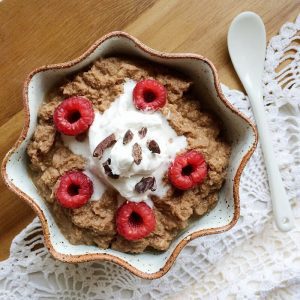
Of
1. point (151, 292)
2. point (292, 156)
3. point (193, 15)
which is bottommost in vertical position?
point (151, 292)

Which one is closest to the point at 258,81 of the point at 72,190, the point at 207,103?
the point at 207,103

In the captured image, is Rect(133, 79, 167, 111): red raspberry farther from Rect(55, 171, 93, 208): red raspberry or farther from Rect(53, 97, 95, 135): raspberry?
Rect(55, 171, 93, 208): red raspberry

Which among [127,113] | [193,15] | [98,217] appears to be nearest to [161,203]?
[98,217]

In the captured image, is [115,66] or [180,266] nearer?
[115,66]

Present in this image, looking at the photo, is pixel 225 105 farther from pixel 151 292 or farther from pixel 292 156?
pixel 151 292

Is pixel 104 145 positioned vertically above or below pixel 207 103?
above

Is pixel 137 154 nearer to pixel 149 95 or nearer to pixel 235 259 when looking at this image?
pixel 149 95
